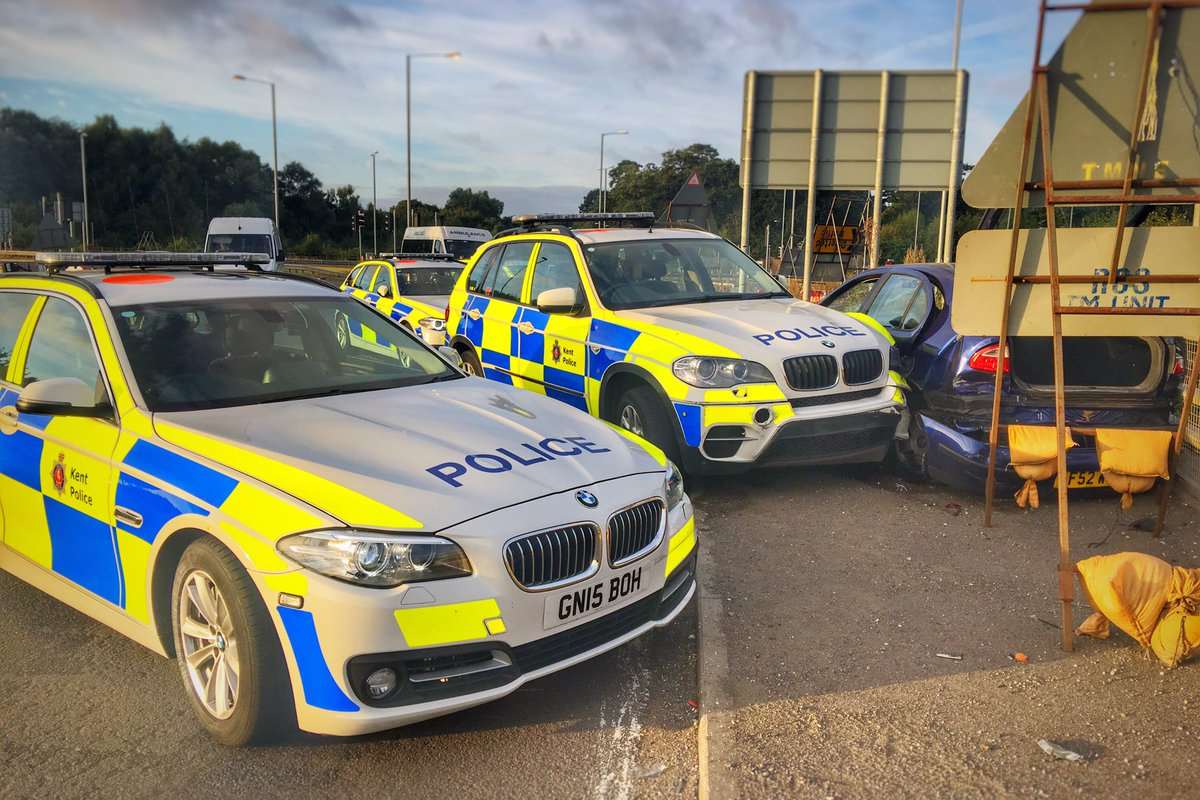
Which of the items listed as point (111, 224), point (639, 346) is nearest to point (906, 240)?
point (639, 346)

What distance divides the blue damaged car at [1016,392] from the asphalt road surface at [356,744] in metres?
2.90

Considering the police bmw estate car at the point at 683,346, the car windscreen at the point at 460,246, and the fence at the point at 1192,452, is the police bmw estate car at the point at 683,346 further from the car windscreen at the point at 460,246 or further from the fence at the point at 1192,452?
the car windscreen at the point at 460,246

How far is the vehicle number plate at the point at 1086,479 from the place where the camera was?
19.1 feet

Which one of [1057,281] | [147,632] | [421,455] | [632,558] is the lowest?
[147,632]

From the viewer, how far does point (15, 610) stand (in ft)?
14.8

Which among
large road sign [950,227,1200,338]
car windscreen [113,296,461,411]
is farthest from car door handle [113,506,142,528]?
large road sign [950,227,1200,338]

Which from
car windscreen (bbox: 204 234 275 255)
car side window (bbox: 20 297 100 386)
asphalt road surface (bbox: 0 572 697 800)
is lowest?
asphalt road surface (bbox: 0 572 697 800)

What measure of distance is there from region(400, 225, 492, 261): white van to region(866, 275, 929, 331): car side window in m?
25.5

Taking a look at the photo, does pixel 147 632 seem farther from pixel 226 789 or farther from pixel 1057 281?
pixel 1057 281

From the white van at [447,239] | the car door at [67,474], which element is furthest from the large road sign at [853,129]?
the white van at [447,239]

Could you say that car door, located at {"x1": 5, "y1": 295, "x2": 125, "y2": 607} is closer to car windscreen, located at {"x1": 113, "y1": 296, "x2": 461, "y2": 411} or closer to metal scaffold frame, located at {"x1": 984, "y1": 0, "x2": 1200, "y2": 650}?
car windscreen, located at {"x1": 113, "y1": 296, "x2": 461, "y2": 411}

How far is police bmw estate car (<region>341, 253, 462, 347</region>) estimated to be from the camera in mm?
10930

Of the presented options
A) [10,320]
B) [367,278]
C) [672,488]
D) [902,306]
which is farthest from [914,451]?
[367,278]

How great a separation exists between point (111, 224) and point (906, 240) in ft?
206
